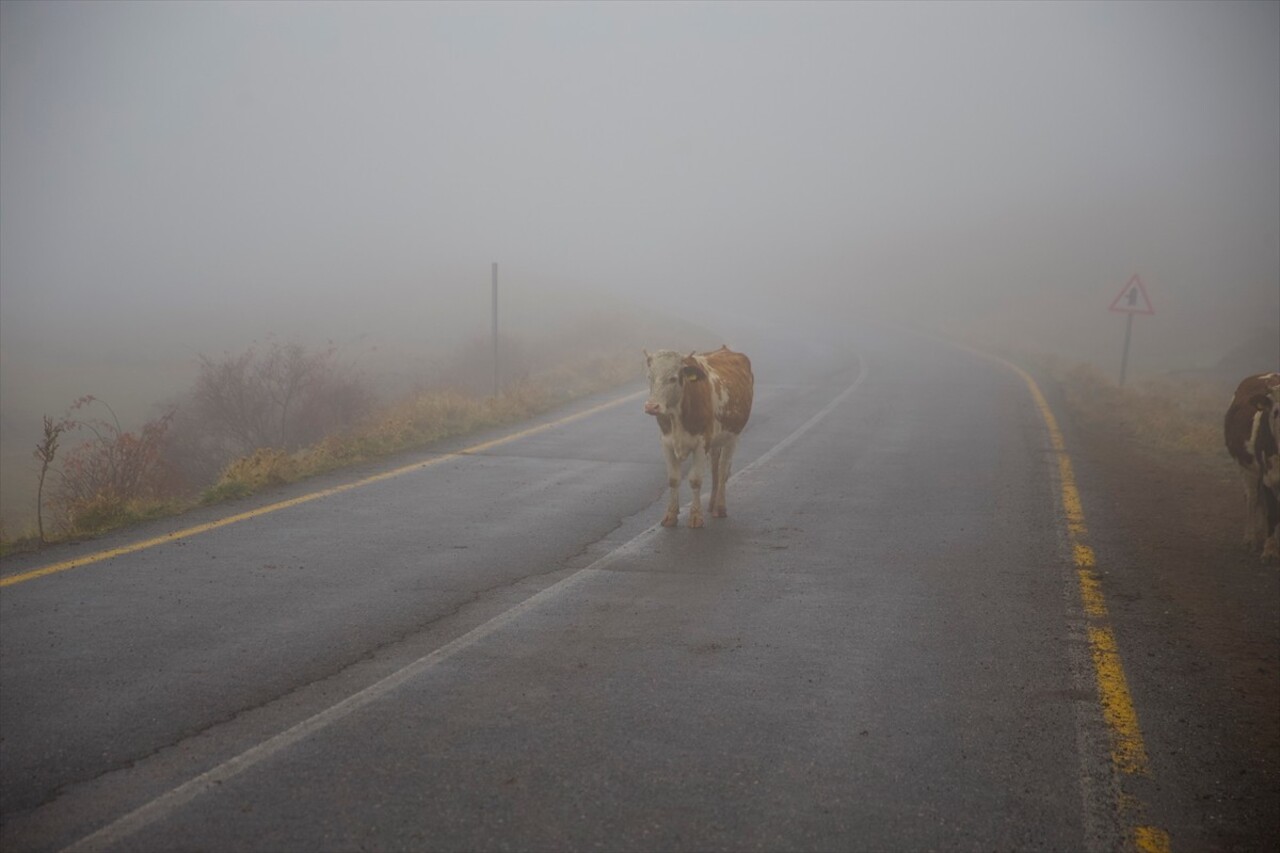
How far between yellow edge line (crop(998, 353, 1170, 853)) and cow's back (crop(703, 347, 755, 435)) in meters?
3.35

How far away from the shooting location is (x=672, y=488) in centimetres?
1011

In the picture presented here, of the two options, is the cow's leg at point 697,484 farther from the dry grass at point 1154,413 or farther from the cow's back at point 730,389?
the dry grass at point 1154,413

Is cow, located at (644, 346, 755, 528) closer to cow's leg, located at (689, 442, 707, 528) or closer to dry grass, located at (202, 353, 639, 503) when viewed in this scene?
cow's leg, located at (689, 442, 707, 528)

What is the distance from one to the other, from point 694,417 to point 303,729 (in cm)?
597

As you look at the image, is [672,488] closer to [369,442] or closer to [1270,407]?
[1270,407]

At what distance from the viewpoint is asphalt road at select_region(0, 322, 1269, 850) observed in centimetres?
428

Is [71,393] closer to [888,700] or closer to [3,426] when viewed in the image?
[3,426]

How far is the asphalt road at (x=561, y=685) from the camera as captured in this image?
14.0 feet

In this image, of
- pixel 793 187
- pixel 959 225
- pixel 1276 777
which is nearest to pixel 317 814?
pixel 1276 777

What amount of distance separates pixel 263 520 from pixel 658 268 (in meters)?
108

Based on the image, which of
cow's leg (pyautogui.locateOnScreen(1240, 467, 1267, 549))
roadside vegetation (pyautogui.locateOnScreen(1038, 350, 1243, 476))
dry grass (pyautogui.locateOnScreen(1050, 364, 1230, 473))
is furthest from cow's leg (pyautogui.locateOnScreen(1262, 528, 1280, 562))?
dry grass (pyautogui.locateOnScreen(1050, 364, 1230, 473))

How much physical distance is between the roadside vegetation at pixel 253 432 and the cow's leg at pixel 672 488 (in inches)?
171

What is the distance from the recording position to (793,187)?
172 metres

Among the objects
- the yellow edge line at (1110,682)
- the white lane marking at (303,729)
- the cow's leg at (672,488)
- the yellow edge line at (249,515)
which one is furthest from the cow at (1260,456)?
the yellow edge line at (249,515)
